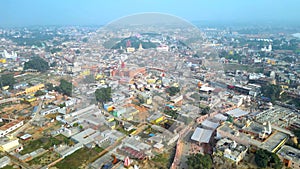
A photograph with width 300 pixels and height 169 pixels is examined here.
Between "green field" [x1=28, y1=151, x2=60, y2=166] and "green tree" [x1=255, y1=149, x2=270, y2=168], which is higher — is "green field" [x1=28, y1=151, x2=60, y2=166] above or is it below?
below

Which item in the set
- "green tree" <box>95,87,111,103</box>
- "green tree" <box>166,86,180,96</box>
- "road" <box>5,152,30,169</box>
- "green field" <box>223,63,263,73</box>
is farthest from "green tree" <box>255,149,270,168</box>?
"green field" <box>223,63,263,73</box>

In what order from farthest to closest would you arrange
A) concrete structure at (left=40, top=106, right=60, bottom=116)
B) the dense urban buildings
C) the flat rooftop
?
1. concrete structure at (left=40, top=106, right=60, bottom=116)
2. the dense urban buildings
3. the flat rooftop

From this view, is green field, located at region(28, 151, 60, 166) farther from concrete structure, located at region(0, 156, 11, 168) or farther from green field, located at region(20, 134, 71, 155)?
concrete structure, located at region(0, 156, 11, 168)

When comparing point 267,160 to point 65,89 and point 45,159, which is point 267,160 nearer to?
point 45,159

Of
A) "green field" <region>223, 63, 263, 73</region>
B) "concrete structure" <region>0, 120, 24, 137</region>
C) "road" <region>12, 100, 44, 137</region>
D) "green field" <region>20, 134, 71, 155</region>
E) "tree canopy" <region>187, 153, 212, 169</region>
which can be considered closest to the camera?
"tree canopy" <region>187, 153, 212, 169</region>

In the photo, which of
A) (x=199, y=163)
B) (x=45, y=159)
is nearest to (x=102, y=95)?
(x=45, y=159)

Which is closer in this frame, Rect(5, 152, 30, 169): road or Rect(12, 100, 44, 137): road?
Rect(5, 152, 30, 169): road

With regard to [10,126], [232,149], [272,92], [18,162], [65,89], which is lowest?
[18,162]

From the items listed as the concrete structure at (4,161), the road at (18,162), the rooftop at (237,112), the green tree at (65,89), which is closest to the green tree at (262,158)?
the rooftop at (237,112)

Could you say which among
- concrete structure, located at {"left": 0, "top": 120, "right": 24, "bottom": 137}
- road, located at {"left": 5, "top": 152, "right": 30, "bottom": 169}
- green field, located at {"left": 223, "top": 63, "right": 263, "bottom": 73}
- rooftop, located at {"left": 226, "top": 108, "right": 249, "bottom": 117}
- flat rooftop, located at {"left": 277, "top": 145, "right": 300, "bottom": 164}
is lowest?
road, located at {"left": 5, "top": 152, "right": 30, "bottom": 169}

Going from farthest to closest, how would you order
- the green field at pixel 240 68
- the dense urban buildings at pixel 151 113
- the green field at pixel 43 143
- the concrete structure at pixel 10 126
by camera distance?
the green field at pixel 240 68 → the concrete structure at pixel 10 126 → the green field at pixel 43 143 → the dense urban buildings at pixel 151 113

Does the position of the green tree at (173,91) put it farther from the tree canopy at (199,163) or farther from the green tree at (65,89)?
the tree canopy at (199,163)
